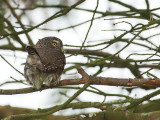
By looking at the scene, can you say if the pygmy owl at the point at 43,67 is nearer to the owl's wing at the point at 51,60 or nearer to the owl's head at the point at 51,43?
the owl's wing at the point at 51,60

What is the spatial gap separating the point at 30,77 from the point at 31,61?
0.23 m

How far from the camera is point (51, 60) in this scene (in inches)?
157

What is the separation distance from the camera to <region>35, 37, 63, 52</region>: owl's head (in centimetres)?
455

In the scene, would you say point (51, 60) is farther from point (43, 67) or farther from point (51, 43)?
point (51, 43)

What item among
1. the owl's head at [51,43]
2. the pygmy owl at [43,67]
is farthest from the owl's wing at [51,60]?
the owl's head at [51,43]

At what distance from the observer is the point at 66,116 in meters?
4.61

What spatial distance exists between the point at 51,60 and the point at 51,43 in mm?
724

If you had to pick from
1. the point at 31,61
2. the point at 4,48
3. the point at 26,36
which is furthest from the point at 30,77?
the point at 26,36

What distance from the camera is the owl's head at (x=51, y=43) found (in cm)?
455

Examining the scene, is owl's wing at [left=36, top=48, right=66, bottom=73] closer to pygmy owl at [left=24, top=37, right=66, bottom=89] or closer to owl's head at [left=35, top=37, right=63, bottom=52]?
pygmy owl at [left=24, top=37, right=66, bottom=89]

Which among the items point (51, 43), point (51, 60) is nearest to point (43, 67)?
point (51, 60)

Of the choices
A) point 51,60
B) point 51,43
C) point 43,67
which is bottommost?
point 43,67

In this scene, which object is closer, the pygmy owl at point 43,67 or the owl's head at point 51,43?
the pygmy owl at point 43,67

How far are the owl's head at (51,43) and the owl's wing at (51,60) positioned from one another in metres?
0.22
